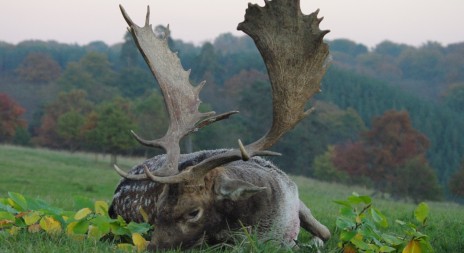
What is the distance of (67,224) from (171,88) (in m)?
1.84

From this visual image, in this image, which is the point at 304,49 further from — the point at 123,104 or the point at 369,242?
the point at 123,104

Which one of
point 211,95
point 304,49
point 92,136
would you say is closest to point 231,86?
point 211,95

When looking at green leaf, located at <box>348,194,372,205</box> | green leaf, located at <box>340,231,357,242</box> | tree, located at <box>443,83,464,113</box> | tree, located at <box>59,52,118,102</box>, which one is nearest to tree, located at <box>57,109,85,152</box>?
tree, located at <box>59,52,118,102</box>

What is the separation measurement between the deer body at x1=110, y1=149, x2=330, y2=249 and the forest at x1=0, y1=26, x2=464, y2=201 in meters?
1.49

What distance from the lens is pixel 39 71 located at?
13762 cm

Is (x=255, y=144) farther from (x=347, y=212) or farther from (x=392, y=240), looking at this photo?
(x=392, y=240)

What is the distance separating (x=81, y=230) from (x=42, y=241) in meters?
0.56

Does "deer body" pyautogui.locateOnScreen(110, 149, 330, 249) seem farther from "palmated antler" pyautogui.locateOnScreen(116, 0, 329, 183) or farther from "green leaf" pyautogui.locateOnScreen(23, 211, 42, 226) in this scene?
"green leaf" pyautogui.locateOnScreen(23, 211, 42, 226)

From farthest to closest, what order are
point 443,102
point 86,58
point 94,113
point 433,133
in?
point 443,102 < point 86,58 < point 433,133 < point 94,113

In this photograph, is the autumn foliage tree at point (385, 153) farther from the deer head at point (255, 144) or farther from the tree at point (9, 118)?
the deer head at point (255, 144)

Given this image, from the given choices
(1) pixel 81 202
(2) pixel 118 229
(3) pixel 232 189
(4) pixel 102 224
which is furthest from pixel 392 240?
(1) pixel 81 202

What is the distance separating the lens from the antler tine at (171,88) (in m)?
6.72

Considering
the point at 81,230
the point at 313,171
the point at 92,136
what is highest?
the point at 81,230

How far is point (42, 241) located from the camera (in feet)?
18.5
